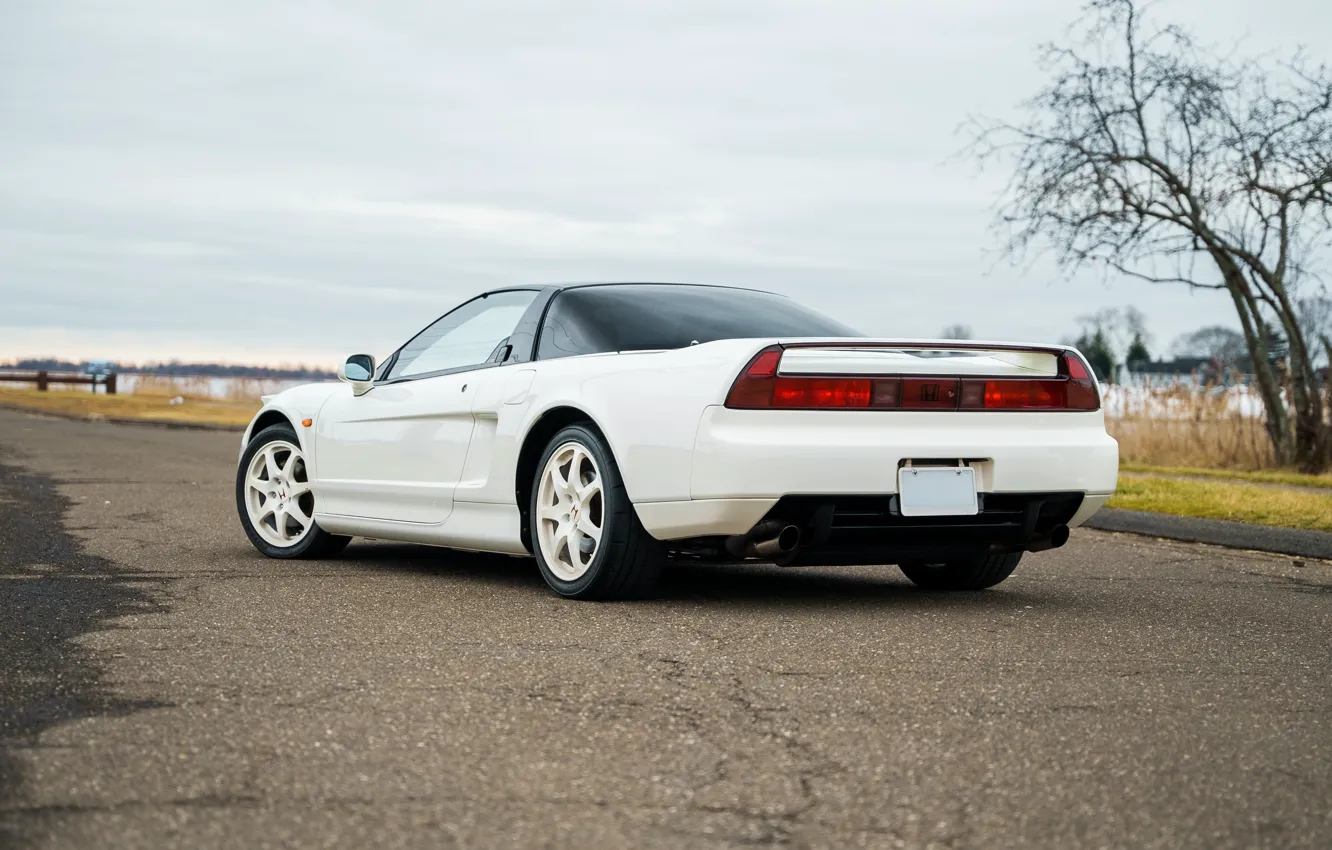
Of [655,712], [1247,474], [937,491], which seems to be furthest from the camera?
[1247,474]

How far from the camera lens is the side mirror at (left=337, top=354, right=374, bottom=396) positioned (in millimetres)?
7566

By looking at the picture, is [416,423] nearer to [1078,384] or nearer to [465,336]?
[465,336]

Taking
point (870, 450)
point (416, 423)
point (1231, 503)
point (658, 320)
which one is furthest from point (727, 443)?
point (1231, 503)

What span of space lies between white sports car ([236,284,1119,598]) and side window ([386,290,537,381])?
2 centimetres

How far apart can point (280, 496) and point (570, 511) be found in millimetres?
2449

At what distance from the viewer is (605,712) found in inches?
156

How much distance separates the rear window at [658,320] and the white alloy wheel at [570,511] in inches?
18.4

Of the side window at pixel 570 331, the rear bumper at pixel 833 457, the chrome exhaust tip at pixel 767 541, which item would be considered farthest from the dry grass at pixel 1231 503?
the side window at pixel 570 331

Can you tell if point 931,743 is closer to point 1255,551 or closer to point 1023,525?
point 1023,525

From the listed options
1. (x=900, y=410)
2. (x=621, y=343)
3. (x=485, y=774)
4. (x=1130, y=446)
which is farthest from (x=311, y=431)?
(x=1130, y=446)

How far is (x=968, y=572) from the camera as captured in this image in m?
6.84

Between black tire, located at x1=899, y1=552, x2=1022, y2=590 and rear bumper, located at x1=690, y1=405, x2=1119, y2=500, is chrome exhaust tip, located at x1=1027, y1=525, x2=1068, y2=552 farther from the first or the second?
black tire, located at x1=899, y1=552, x2=1022, y2=590

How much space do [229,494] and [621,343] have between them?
22.9ft

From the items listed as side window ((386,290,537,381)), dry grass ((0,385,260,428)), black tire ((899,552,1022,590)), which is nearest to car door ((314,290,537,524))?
side window ((386,290,537,381))
